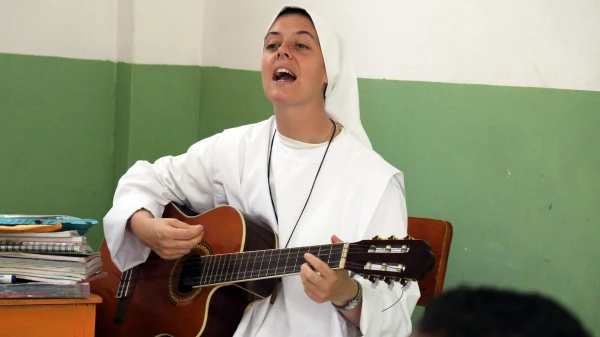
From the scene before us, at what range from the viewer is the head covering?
292 centimetres

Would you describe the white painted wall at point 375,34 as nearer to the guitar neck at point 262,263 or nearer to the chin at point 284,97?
the chin at point 284,97

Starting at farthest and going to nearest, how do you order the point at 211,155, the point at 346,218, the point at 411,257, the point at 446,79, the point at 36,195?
1. the point at 36,195
2. the point at 446,79
3. the point at 211,155
4. the point at 346,218
5. the point at 411,257

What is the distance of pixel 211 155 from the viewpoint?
10.2 feet

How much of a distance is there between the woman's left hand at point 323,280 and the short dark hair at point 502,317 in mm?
1408

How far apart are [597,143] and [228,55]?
214cm

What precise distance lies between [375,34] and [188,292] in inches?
56.9

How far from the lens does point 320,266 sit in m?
2.37

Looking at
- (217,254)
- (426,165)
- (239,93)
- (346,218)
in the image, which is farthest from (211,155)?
(239,93)

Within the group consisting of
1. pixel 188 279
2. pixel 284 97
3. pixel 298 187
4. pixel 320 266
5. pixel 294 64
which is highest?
pixel 294 64

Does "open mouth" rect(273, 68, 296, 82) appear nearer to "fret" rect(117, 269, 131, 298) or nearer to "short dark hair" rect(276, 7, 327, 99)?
"short dark hair" rect(276, 7, 327, 99)

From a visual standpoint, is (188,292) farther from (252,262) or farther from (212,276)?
(252,262)

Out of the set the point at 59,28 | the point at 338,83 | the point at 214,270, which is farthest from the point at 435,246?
the point at 59,28

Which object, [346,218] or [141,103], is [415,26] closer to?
[346,218]

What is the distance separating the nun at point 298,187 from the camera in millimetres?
2633
